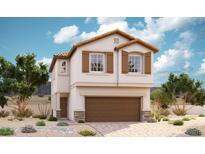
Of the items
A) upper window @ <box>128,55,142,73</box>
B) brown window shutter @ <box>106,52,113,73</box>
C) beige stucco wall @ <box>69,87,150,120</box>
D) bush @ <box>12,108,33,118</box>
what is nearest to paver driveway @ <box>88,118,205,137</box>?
beige stucco wall @ <box>69,87,150,120</box>

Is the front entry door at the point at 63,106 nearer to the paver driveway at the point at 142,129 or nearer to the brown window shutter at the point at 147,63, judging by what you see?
the paver driveway at the point at 142,129

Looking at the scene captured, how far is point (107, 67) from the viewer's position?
20547mm

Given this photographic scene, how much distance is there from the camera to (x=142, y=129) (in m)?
17.6

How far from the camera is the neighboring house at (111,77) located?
20.4 metres

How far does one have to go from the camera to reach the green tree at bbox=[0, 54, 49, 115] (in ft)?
74.8

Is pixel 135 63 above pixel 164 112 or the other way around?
above

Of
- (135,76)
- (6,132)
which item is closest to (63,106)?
(135,76)

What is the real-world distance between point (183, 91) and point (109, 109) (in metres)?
6.44

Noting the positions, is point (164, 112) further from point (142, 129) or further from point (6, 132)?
point (6, 132)

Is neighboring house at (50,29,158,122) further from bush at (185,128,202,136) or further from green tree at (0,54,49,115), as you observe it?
bush at (185,128,202,136)

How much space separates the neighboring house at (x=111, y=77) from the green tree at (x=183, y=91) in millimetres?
2506

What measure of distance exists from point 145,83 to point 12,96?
27.0ft
